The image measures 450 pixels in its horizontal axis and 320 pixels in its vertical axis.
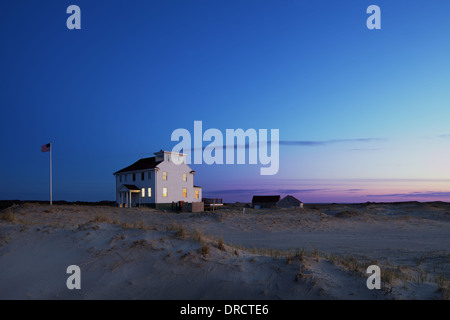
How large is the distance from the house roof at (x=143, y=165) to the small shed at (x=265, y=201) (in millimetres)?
24771

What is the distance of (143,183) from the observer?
151 ft

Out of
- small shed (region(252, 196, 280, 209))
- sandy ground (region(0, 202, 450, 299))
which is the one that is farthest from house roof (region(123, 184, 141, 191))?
sandy ground (region(0, 202, 450, 299))

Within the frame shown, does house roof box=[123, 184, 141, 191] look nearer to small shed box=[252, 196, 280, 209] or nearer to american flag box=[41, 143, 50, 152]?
american flag box=[41, 143, 50, 152]

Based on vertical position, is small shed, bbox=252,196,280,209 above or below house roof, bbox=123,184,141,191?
below

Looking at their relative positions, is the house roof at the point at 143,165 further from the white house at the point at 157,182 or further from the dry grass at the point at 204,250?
the dry grass at the point at 204,250

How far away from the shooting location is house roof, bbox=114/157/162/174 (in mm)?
45653

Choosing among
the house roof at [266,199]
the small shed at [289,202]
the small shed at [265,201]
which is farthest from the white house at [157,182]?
the house roof at [266,199]

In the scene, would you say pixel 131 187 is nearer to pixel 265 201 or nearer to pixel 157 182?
pixel 157 182

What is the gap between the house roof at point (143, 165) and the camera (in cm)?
4565

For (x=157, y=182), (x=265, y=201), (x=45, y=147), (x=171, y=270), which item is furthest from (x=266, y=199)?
(x=171, y=270)

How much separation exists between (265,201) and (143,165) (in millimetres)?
28969

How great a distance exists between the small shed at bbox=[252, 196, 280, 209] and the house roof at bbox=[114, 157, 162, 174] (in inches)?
975

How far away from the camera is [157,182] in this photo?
4438 cm
